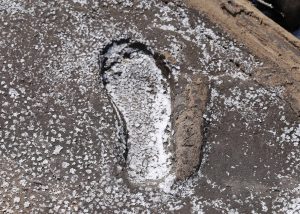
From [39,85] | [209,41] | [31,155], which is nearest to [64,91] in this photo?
[39,85]

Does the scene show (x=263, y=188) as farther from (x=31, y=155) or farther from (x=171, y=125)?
(x=31, y=155)

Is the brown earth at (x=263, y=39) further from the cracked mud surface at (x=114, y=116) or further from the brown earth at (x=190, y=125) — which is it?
the brown earth at (x=190, y=125)

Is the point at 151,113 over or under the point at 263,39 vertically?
under

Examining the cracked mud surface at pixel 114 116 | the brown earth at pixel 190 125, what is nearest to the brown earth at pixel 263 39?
the cracked mud surface at pixel 114 116

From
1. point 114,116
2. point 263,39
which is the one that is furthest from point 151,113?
point 263,39

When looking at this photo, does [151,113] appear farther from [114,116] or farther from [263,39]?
[263,39]

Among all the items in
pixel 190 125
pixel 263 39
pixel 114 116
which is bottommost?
pixel 114 116

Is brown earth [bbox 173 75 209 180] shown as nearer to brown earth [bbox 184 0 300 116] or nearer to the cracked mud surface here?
the cracked mud surface
